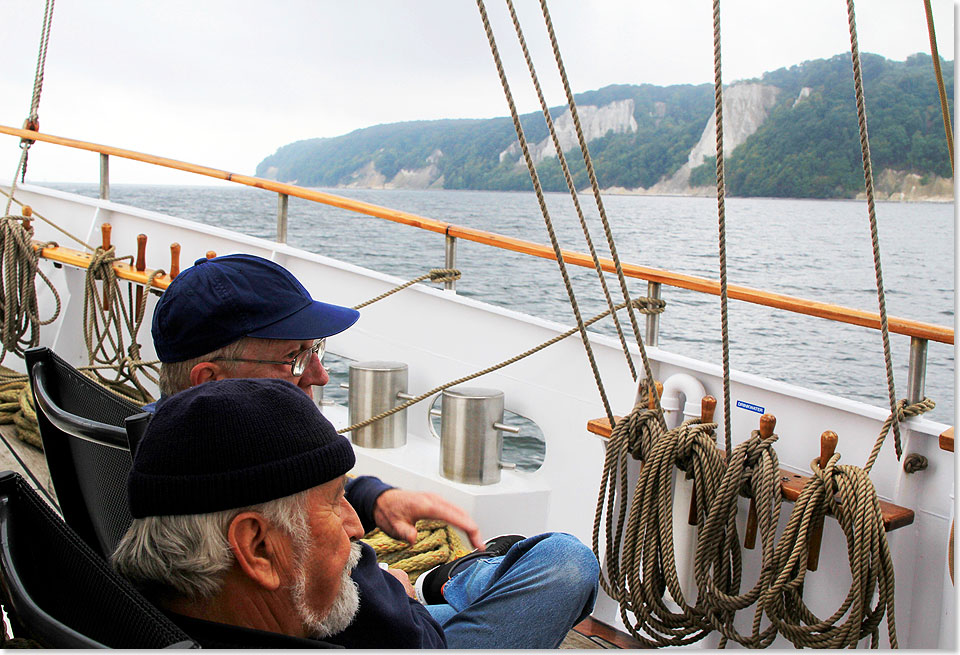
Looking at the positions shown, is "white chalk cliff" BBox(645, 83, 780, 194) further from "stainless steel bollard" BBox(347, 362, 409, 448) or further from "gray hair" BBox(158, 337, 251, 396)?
"gray hair" BBox(158, 337, 251, 396)

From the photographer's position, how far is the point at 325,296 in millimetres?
3242

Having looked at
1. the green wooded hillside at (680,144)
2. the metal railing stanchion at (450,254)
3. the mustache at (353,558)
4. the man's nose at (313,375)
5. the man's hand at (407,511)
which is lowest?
the man's hand at (407,511)

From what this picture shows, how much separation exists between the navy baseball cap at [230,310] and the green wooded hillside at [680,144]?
63.1ft

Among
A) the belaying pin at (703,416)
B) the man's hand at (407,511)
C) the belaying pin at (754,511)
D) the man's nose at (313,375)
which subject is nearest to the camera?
the man's hand at (407,511)

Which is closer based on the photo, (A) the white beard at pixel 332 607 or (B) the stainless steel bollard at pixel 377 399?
(A) the white beard at pixel 332 607

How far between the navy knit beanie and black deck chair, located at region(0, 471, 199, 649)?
0.34 feet

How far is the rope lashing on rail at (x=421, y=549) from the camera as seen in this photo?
231cm

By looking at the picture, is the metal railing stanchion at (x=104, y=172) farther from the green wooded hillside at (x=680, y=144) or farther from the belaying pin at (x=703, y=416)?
the green wooded hillside at (x=680, y=144)

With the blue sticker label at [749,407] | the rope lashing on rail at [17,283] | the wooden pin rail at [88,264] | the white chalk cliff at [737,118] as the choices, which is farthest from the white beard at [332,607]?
the white chalk cliff at [737,118]

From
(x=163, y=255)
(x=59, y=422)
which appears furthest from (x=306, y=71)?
(x=59, y=422)

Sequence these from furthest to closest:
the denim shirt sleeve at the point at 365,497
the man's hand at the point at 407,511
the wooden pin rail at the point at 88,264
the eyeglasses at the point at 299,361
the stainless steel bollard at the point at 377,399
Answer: the wooden pin rail at the point at 88,264 < the stainless steel bollard at the point at 377,399 < the eyeglasses at the point at 299,361 < the denim shirt sleeve at the point at 365,497 < the man's hand at the point at 407,511

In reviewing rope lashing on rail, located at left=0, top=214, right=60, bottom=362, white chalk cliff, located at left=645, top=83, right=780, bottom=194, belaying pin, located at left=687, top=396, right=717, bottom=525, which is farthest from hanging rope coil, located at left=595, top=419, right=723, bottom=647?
white chalk cliff, located at left=645, top=83, right=780, bottom=194

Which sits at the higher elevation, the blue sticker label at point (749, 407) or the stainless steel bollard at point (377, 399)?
the blue sticker label at point (749, 407)

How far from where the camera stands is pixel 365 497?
56.1 inches
